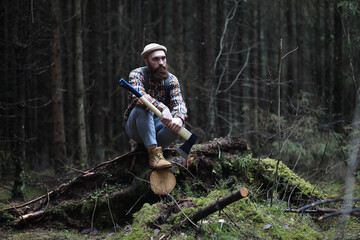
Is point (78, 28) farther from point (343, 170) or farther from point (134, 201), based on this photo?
point (343, 170)

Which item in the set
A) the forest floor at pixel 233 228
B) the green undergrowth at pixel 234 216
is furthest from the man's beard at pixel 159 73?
the forest floor at pixel 233 228

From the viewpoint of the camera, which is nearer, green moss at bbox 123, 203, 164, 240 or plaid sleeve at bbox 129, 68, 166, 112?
green moss at bbox 123, 203, 164, 240

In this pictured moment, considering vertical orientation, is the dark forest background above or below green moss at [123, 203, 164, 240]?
above

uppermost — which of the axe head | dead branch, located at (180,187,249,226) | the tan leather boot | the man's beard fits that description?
the man's beard

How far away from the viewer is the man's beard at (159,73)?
490 cm

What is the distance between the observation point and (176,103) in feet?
16.1

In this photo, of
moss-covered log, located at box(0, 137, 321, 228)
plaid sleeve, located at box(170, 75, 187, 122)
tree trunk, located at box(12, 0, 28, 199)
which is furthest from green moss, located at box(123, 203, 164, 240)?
tree trunk, located at box(12, 0, 28, 199)

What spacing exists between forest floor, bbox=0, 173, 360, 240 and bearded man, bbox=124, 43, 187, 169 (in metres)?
0.85

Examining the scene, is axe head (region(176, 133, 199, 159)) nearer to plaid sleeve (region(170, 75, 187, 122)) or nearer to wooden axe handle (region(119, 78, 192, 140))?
wooden axe handle (region(119, 78, 192, 140))

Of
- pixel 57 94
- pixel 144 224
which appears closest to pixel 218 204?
pixel 144 224

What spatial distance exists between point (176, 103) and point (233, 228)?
1959 mm

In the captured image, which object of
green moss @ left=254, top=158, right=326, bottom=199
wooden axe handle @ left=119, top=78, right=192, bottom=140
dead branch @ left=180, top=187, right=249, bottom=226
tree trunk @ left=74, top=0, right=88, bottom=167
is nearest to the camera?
dead branch @ left=180, top=187, right=249, bottom=226

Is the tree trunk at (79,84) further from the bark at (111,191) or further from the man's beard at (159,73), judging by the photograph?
the man's beard at (159,73)

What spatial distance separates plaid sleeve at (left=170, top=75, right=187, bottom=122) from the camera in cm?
474
